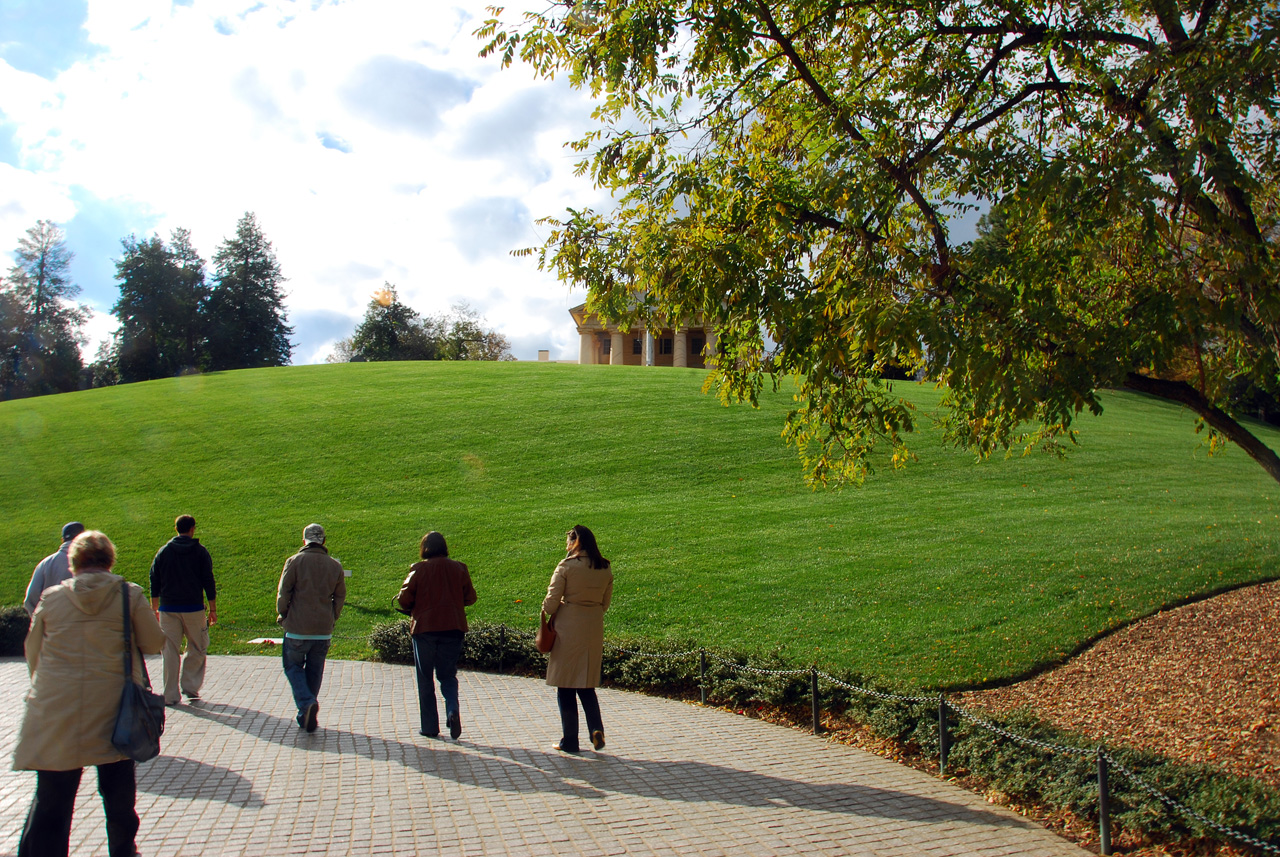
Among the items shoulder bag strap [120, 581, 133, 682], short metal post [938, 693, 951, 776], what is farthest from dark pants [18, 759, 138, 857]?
short metal post [938, 693, 951, 776]

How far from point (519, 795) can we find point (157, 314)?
287 ft

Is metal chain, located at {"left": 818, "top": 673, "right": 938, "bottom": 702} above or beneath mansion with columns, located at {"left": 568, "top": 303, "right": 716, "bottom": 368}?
beneath

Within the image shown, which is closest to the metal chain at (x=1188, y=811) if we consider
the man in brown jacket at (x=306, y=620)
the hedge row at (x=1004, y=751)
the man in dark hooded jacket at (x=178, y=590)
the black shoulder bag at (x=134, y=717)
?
the hedge row at (x=1004, y=751)

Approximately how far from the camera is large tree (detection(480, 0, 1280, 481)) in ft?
20.5

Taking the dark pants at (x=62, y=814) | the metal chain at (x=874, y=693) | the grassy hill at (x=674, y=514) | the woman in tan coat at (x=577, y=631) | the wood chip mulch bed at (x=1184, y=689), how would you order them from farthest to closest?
the grassy hill at (x=674, y=514) < the metal chain at (x=874, y=693) < the wood chip mulch bed at (x=1184, y=689) < the woman in tan coat at (x=577, y=631) < the dark pants at (x=62, y=814)

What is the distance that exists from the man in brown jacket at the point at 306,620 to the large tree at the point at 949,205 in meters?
3.91

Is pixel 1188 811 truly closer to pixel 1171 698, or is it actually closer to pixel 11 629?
pixel 1171 698

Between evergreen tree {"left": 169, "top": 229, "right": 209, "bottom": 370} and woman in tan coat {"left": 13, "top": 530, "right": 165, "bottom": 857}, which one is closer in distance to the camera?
woman in tan coat {"left": 13, "top": 530, "right": 165, "bottom": 857}

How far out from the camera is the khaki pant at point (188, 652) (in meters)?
8.40

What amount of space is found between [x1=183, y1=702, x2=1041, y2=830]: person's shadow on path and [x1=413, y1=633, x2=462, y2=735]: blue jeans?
0.22 metres

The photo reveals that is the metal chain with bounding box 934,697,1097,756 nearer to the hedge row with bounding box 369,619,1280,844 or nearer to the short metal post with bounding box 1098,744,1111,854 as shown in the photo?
the hedge row with bounding box 369,619,1280,844

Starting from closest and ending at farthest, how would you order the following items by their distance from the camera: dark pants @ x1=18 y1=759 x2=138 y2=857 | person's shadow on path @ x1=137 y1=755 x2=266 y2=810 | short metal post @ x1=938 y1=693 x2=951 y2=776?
1. dark pants @ x1=18 y1=759 x2=138 y2=857
2. person's shadow on path @ x1=137 y1=755 x2=266 y2=810
3. short metal post @ x1=938 y1=693 x2=951 y2=776

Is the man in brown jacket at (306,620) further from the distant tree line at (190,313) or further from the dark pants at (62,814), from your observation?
the distant tree line at (190,313)

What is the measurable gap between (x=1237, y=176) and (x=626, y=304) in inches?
212
